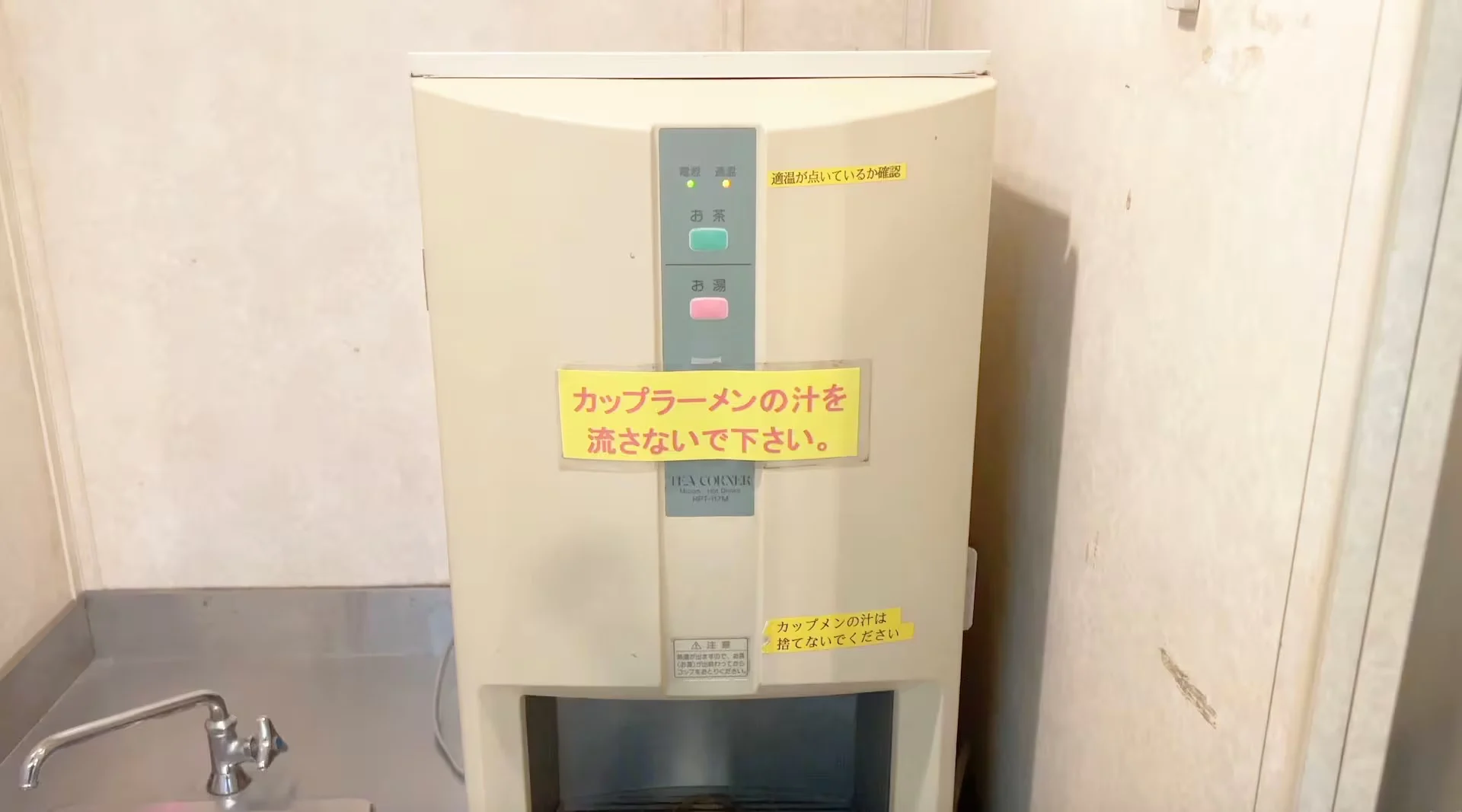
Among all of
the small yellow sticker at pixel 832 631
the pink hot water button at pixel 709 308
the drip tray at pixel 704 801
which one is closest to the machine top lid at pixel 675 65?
the pink hot water button at pixel 709 308

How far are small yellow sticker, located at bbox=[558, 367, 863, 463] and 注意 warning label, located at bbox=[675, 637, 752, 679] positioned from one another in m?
0.15

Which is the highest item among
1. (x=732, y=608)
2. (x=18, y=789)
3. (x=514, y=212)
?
(x=514, y=212)

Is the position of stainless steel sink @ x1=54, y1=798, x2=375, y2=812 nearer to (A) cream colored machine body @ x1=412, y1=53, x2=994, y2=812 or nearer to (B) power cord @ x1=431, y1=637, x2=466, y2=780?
(B) power cord @ x1=431, y1=637, x2=466, y2=780

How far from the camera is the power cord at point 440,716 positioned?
1176 mm

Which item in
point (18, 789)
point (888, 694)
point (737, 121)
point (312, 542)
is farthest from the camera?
point (312, 542)

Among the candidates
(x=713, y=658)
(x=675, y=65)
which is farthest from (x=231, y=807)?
(x=675, y=65)

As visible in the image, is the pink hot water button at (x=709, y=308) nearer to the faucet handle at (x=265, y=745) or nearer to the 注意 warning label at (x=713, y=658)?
the 注意 warning label at (x=713, y=658)

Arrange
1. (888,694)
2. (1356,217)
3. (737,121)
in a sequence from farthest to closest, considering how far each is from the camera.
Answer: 1. (888,694)
2. (737,121)
3. (1356,217)

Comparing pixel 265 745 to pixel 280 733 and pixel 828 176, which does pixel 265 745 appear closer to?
pixel 280 733

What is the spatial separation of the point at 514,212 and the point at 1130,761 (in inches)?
21.9

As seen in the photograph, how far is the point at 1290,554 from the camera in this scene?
1.62 feet

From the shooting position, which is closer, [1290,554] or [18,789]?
[1290,554]

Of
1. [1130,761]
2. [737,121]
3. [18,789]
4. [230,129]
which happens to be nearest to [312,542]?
[18,789]

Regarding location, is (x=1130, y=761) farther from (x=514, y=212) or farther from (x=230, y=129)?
(x=230, y=129)
